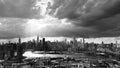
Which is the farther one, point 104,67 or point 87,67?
point 104,67

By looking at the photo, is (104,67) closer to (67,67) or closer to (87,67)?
(87,67)

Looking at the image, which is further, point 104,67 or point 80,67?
point 104,67

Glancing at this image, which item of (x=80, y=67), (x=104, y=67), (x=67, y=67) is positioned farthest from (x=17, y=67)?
(x=104, y=67)

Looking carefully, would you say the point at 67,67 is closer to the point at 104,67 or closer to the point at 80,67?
the point at 80,67

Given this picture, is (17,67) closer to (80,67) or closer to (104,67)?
(80,67)

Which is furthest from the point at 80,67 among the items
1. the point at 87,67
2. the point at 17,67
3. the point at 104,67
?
the point at 17,67

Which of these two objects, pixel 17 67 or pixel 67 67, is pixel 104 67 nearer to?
pixel 67 67

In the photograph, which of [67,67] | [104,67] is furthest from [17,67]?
[104,67]
